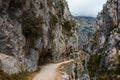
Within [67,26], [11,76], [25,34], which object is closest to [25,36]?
[25,34]

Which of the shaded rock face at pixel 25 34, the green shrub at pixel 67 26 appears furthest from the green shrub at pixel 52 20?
the green shrub at pixel 67 26

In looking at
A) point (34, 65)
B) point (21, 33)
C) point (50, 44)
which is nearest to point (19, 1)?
point (21, 33)

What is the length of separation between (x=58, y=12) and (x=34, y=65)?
1314 inches

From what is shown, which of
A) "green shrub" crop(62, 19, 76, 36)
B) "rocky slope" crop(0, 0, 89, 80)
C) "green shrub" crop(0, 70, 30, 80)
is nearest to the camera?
"green shrub" crop(0, 70, 30, 80)

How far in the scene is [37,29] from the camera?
4922 centimetres

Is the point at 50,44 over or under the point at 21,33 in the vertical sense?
under

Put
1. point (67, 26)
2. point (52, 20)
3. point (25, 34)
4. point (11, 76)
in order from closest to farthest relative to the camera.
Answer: point (11, 76) → point (25, 34) → point (52, 20) → point (67, 26)

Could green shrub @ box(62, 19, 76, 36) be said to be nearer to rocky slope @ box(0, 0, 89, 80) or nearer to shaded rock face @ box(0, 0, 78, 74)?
rocky slope @ box(0, 0, 89, 80)

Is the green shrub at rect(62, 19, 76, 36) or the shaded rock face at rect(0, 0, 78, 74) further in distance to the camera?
the green shrub at rect(62, 19, 76, 36)

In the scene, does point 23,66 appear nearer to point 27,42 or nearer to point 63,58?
point 27,42

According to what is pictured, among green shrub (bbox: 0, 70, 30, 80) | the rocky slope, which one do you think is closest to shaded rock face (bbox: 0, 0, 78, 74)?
the rocky slope

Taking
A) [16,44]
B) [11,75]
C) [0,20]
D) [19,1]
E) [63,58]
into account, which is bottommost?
[63,58]

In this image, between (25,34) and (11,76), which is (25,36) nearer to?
(25,34)

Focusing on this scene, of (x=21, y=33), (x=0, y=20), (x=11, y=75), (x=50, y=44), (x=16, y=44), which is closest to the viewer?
(x=11, y=75)
